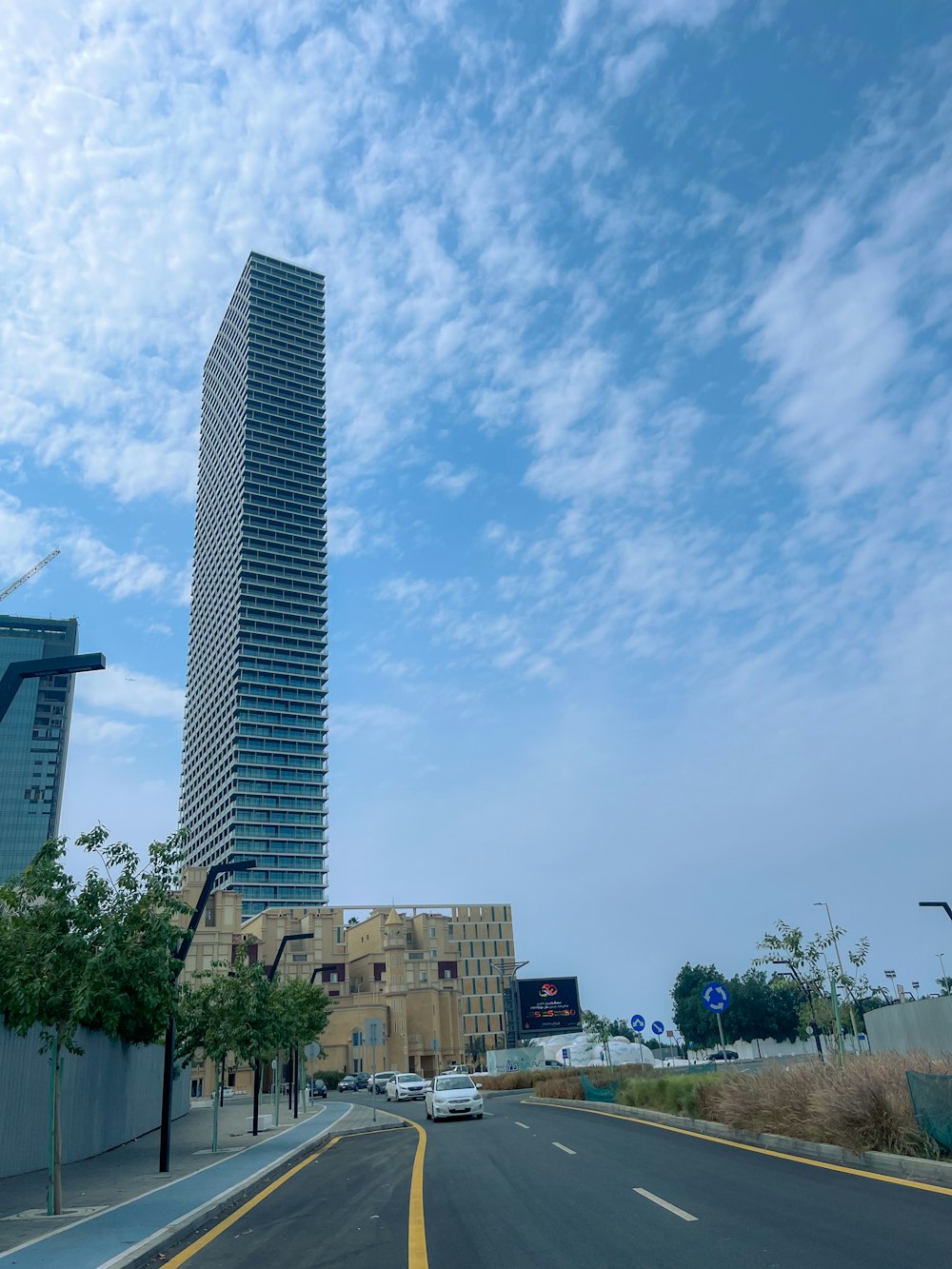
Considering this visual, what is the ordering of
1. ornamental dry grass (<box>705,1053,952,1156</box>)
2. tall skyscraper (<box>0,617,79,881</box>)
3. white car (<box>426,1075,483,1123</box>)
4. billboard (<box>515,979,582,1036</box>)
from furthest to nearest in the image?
1. tall skyscraper (<box>0,617,79,881</box>)
2. billboard (<box>515,979,582,1036</box>)
3. white car (<box>426,1075,483,1123</box>)
4. ornamental dry grass (<box>705,1053,952,1156</box>)

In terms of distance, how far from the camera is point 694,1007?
12362 cm

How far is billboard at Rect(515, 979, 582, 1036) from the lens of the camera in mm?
106250

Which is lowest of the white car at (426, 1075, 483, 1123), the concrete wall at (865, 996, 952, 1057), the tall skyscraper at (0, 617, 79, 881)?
the white car at (426, 1075, 483, 1123)

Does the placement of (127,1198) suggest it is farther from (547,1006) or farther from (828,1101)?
(547,1006)

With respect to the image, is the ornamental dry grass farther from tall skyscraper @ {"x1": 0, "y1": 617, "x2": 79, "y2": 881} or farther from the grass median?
tall skyscraper @ {"x1": 0, "y1": 617, "x2": 79, "y2": 881}

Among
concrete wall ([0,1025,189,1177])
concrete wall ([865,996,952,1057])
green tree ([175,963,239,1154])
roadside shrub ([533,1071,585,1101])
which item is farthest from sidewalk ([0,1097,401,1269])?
concrete wall ([865,996,952,1057])

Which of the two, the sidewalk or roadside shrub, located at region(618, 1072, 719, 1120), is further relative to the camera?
roadside shrub, located at region(618, 1072, 719, 1120)

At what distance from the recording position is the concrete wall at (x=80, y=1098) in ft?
62.6

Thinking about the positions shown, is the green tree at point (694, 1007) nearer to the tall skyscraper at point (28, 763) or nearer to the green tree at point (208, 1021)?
the green tree at point (208, 1021)

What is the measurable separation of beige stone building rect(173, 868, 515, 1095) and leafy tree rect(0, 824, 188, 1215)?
8610 centimetres

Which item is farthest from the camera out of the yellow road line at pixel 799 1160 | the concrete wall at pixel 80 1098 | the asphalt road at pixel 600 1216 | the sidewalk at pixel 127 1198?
the concrete wall at pixel 80 1098

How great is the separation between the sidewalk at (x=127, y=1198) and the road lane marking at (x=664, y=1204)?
5.51m

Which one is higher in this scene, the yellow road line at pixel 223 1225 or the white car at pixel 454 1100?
the white car at pixel 454 1100

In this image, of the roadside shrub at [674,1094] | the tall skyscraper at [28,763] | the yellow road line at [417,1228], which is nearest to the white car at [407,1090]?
the roadside shrub at [674,1094]
